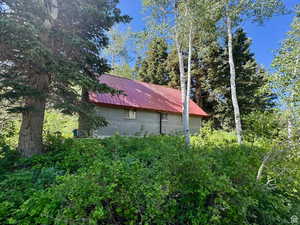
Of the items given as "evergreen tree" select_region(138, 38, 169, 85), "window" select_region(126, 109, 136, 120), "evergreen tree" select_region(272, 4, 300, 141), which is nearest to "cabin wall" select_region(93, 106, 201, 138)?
"window" select_region(126, 109, 136, 120)

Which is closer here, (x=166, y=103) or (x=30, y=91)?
(x=30, y=91)

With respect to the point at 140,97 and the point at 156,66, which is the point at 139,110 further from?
the point at 156,66

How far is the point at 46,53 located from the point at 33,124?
7.21ft

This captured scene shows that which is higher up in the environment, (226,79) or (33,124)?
(226,79)

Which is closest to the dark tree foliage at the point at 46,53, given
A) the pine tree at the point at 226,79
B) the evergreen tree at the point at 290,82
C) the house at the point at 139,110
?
the evergreen tree at the point at 290,82

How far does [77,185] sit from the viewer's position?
1977 mm

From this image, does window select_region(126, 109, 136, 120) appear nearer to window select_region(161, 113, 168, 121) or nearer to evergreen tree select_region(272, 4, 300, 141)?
window select_region(161, 113, 168, 121)

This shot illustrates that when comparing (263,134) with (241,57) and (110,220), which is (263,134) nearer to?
(110,220)

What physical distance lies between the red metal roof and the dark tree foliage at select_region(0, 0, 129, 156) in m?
5.43

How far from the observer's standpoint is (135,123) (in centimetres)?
1234

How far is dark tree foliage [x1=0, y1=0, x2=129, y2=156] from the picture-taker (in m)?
3.52

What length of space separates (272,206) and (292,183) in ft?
2.60

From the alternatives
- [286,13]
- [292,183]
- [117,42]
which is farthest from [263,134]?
[117,42]

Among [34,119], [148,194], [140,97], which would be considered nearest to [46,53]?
[34,119]
